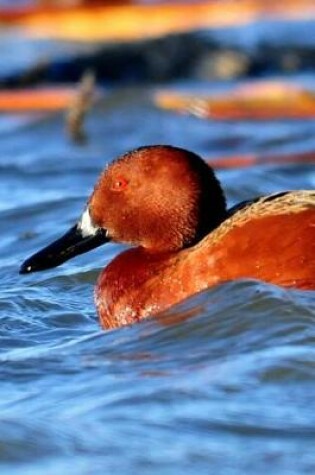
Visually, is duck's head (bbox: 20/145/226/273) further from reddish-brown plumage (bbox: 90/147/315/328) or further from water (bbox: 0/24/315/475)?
water (bbox: 0/24/315/475)

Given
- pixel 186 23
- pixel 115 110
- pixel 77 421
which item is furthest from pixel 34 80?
pixel 77 421

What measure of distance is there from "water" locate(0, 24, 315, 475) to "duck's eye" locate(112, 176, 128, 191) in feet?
2.12

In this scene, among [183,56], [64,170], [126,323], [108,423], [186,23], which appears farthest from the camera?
[186,23]

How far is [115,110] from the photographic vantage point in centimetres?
1480

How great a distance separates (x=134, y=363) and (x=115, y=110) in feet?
26.8

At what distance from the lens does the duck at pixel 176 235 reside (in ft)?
23.4

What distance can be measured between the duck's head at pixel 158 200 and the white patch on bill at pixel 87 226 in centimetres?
3

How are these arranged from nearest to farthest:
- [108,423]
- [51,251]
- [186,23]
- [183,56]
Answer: [108,423] < [51,251] < [183,56] < [186,23]

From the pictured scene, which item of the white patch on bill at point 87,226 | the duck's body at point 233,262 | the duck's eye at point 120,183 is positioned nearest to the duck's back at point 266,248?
the duck's body at point 233,262

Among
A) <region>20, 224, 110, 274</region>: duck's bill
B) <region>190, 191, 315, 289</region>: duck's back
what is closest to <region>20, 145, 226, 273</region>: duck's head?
<region>20, 224, 110, 274</region>: duck's bill

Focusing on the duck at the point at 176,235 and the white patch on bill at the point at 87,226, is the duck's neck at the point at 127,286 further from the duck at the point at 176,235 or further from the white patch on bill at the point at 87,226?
the white patch on bill at the point at 87,226

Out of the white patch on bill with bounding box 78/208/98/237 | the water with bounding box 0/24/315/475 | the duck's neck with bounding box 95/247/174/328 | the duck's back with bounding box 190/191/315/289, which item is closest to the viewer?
the water with bounding box 0/24/315/475

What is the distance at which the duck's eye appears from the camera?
25.1 ft

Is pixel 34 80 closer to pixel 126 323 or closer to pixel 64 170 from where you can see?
pixel 64 170
